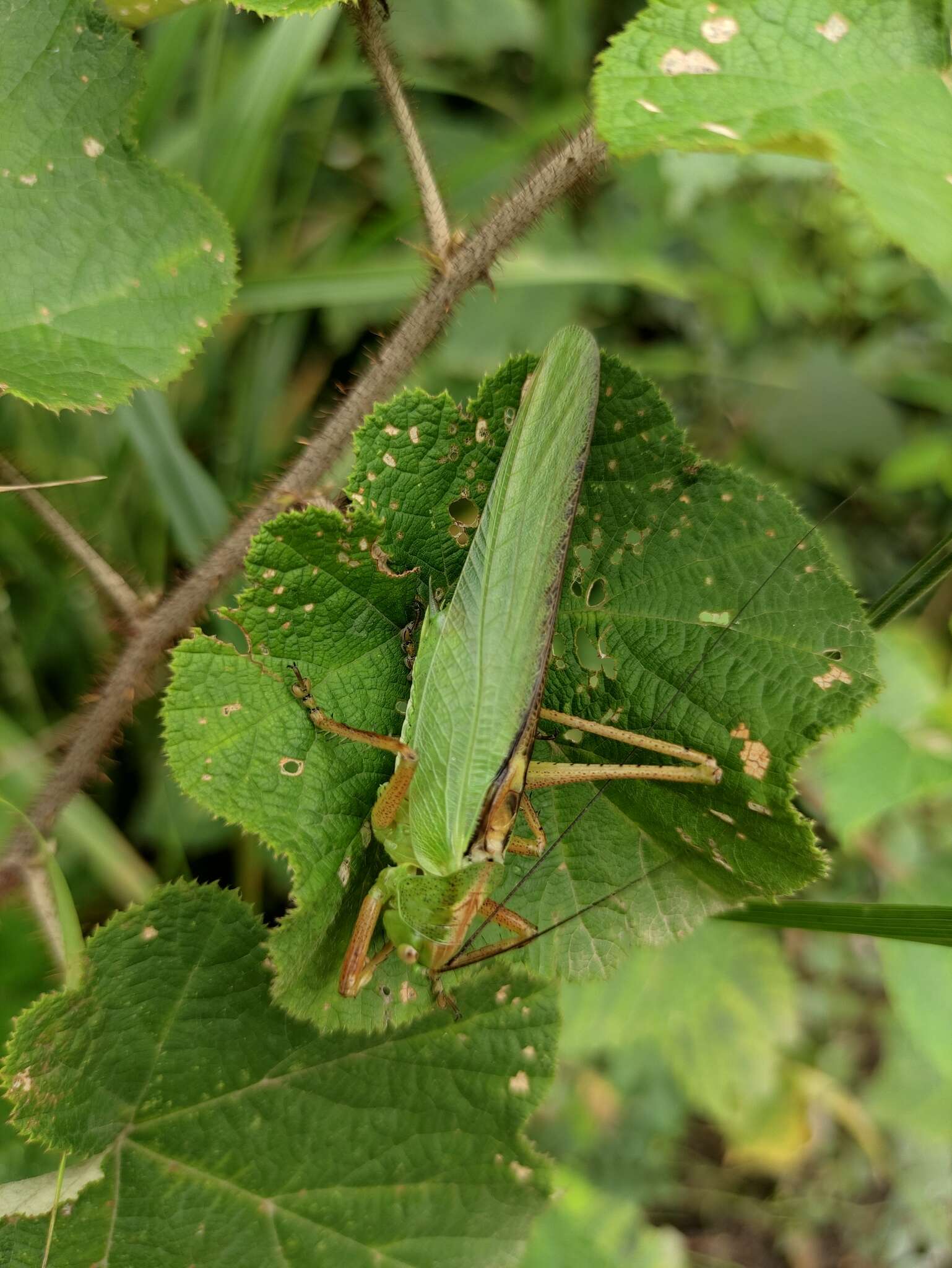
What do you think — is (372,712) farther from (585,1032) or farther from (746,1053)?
(746,1053)

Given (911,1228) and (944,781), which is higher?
(944,781)

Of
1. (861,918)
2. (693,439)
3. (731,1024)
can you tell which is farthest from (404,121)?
(731,1024)

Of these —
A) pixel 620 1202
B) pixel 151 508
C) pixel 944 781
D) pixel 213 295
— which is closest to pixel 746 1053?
pixel 620 1202

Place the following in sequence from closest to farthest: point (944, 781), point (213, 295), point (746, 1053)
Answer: point (213, 295), point (944, 781), point (746, 1053)

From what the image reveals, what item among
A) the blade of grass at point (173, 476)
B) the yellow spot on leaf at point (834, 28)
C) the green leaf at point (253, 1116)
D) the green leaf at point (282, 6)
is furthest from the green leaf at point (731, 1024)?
the green leaf at point (282, 6)

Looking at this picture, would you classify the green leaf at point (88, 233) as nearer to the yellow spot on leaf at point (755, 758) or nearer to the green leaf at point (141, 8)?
the green leaf at point (141, 8)

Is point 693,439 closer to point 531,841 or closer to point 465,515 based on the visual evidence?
point 465,515

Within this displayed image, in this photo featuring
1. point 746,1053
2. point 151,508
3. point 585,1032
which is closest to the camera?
point 151,508

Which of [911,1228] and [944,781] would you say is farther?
[911,1228]

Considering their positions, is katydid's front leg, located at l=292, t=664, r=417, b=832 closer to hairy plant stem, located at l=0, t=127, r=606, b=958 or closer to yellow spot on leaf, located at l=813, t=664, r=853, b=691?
hairy plant stem, located at l=0, t=127, r=606, b=958
